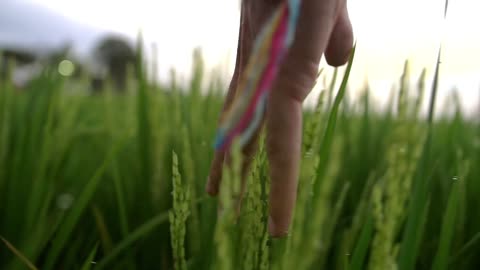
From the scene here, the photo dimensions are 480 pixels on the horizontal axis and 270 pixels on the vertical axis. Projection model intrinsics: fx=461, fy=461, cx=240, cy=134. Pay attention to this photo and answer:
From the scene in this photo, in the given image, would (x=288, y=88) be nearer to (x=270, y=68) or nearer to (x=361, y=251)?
(x=270, y=68)

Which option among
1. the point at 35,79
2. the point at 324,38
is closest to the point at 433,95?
the point at 324,38

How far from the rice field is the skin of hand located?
0.04 feet

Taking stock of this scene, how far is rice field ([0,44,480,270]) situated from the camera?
329mm

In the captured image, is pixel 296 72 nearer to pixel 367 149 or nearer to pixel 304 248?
pixel 304 248

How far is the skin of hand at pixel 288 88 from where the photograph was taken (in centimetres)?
29

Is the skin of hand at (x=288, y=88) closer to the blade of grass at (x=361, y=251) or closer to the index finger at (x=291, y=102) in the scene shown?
the index finger at (x=291, y=102)

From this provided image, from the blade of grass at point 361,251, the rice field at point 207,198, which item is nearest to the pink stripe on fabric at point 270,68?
the rice field at point 207,198

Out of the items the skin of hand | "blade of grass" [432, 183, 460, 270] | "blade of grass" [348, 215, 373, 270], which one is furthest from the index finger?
"blade of grass" [432, 183, 460, 270]

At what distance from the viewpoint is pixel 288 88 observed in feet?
1.00

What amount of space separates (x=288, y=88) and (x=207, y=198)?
356mm

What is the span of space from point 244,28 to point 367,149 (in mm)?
819

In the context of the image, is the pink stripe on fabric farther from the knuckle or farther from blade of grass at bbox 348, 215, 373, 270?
blade of grass at bbox 348, 215, 373, 270

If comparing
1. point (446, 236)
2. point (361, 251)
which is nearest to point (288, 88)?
point (361, 251)

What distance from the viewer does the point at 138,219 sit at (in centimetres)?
89
